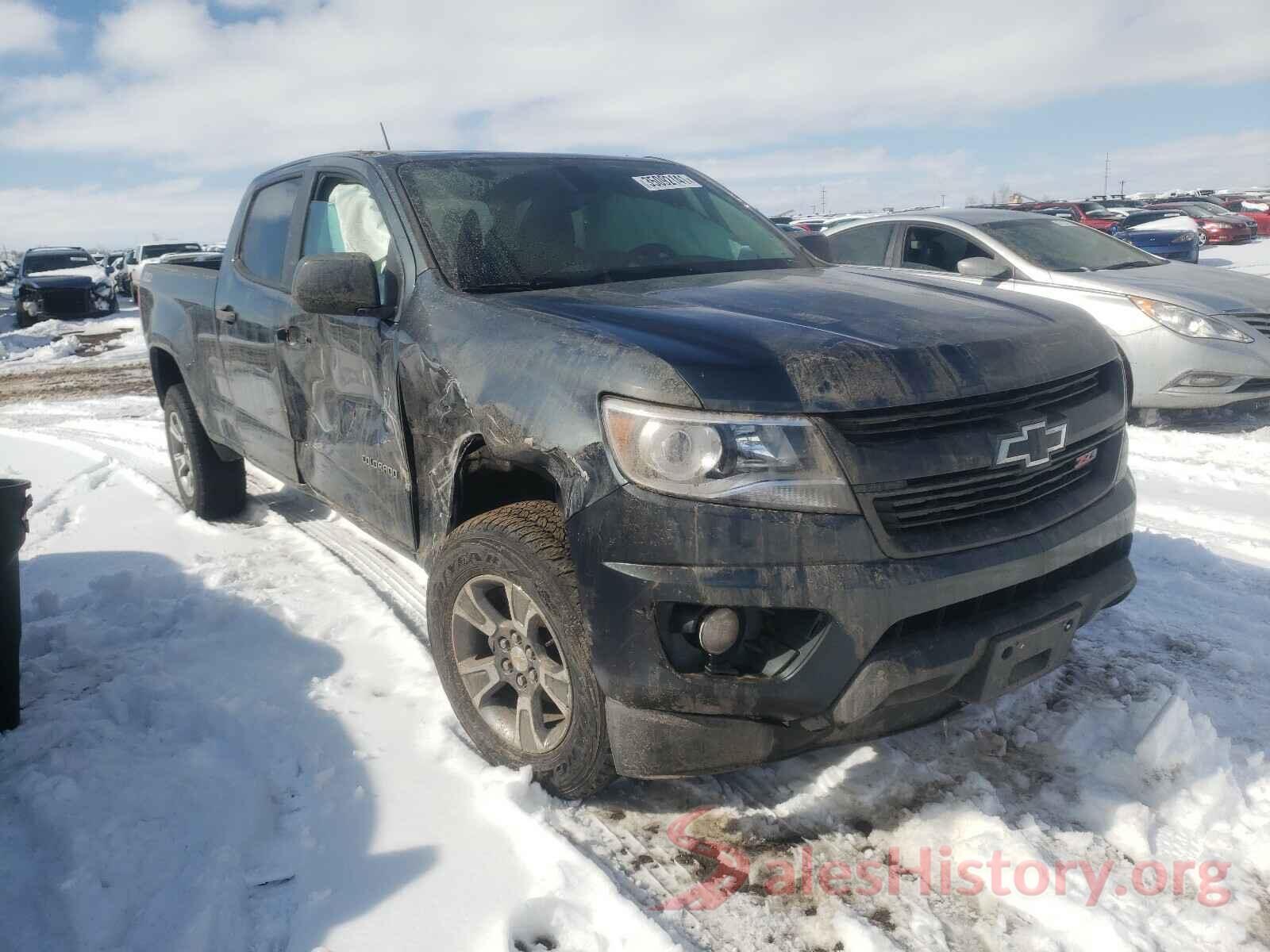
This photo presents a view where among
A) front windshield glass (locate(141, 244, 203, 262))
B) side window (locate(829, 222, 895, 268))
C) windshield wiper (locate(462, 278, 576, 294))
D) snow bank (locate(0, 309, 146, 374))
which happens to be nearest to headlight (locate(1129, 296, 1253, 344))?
side window (locate(829, 222, 895, 268))

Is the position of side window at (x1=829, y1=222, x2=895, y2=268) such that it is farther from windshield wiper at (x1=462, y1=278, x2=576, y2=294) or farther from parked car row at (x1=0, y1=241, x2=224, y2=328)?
parked car row at (x1=0, y1=241, x2=224, y2=328)

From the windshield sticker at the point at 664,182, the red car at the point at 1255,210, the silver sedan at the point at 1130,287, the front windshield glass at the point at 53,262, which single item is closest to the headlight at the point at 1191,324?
the silver sedan at the point at 1130,287

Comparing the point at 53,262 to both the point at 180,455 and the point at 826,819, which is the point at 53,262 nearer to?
the point at 180,455

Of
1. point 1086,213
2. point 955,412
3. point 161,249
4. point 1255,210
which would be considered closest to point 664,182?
point 955,412

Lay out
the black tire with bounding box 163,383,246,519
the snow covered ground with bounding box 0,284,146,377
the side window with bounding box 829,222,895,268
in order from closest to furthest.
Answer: the black tire with bounding box 163,383,246,519, the side window with bounding box 829,222,895,268, the snow covered ground with bounding box 0,284,146,377

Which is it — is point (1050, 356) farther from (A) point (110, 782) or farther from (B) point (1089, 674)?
(A) point (110, 782)

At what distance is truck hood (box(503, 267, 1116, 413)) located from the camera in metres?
2.12

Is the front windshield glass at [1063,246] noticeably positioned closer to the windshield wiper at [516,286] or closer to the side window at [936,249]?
the side window at [936,249]

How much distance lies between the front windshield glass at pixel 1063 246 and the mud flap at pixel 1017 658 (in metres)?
5.54

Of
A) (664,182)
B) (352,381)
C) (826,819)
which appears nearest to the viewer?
(826,819)

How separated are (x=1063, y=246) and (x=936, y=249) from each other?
37.8 inches

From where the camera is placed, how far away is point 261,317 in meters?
3.99

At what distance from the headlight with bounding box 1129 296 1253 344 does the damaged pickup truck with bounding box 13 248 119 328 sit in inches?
820

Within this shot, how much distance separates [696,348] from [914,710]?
38.6 inches
